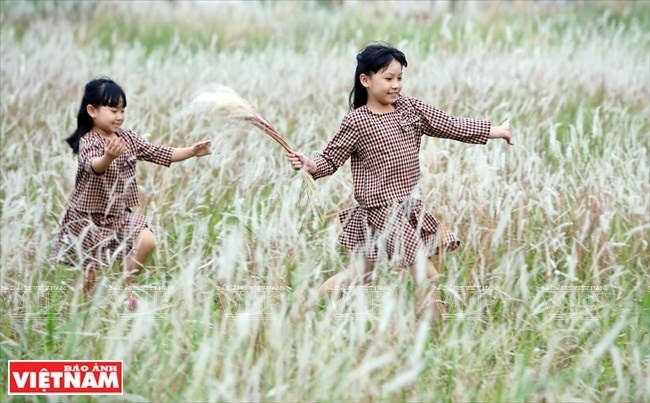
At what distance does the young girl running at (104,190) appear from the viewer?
3422mm

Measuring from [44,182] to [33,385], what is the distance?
2.25 m

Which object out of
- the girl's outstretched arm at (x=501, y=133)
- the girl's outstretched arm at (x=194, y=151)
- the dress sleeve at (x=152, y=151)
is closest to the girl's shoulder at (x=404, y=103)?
the girl's outstretched arm at (x=501, y=133)

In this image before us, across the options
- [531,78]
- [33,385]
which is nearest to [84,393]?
[33,385]

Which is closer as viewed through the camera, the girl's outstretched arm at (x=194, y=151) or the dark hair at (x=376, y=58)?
the dark hair at (x=376, y=58)

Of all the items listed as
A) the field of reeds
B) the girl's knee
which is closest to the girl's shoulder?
the field of reeds

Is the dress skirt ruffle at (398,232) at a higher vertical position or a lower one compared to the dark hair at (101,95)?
lower

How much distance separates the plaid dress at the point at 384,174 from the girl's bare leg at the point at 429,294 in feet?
0.33

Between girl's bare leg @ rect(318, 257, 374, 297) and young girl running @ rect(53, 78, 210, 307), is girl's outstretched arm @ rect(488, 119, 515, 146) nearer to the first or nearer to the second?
girl's bare leg @ rect(318, 257, 374, 297)

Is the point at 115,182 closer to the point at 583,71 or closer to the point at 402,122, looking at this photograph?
the point at 402,122

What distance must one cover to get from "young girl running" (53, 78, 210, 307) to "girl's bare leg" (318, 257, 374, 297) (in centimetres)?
67

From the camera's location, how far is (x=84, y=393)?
2.36 m

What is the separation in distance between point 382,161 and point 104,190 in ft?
3.49

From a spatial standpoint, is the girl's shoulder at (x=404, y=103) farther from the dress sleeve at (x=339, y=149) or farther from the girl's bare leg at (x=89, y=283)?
the girl's bare leg at (x=89, y=283)

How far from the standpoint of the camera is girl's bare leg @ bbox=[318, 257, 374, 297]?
3107 mm
